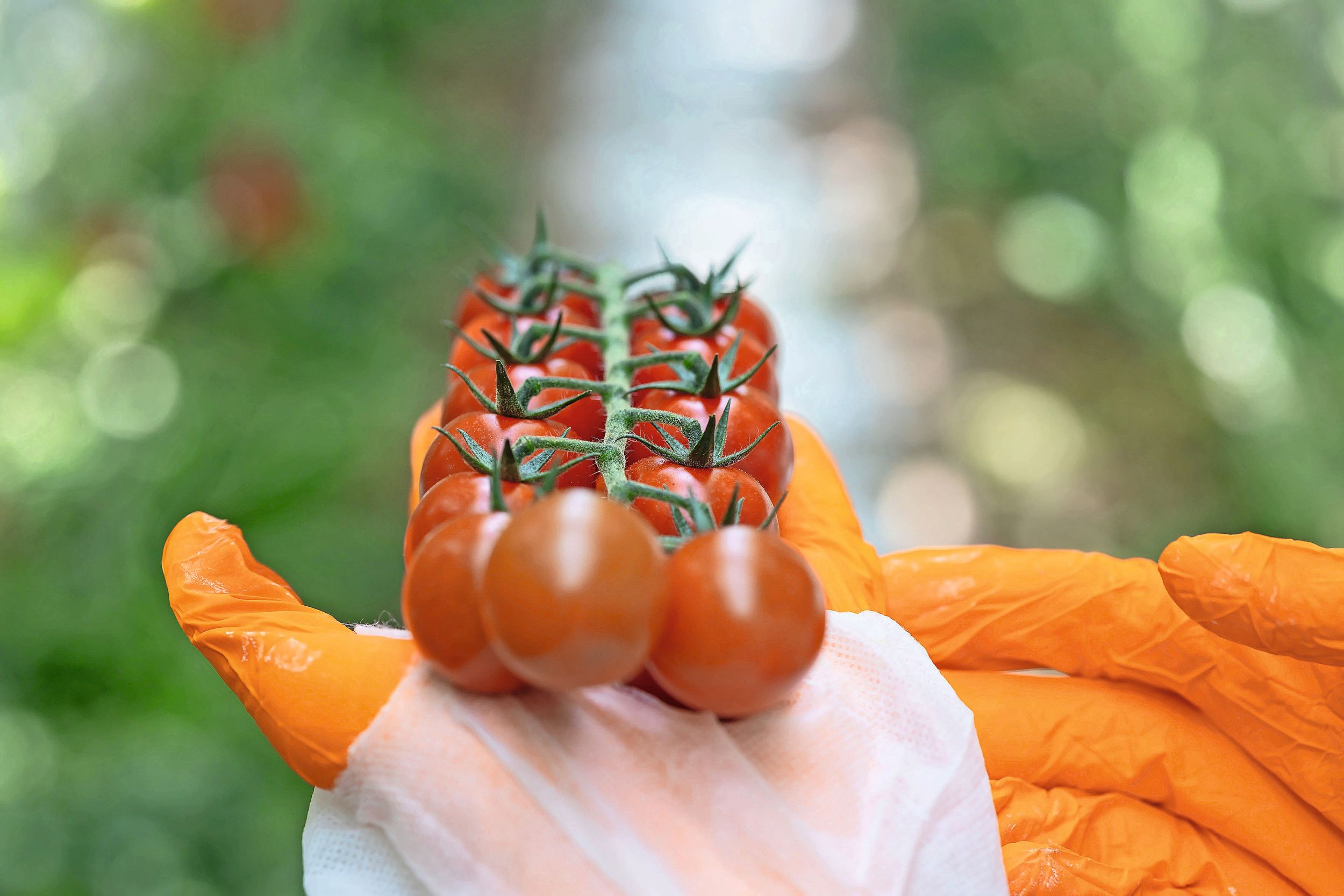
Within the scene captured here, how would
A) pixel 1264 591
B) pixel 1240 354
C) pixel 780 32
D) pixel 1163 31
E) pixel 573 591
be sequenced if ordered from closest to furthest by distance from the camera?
pixel 573 591, pixel 1264 591, pixel 1240 354, pixel 1163 31, pixel 780 32

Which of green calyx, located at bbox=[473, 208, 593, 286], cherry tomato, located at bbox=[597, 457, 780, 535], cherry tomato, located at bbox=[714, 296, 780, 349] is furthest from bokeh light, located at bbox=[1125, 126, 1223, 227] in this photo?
cherry tomato, located at bbox=[597, 457, 780, 535]

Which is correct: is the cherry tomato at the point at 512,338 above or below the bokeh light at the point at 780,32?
below

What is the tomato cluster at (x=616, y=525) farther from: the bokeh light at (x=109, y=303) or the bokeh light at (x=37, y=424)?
the bokeh light at (x=109, y=303)

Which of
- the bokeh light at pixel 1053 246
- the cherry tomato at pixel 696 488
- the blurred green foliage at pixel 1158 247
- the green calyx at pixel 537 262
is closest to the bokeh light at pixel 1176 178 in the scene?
the blurred green foliage at pixel 1158 247

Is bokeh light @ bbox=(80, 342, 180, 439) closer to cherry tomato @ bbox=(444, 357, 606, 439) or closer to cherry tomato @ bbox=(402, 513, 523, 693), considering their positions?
cherry tomato @ bbox=(444, 357, 606, 439)

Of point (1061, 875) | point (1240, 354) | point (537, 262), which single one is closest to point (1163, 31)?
point (1240, 354)

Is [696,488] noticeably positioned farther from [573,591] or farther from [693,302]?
[693,302]
